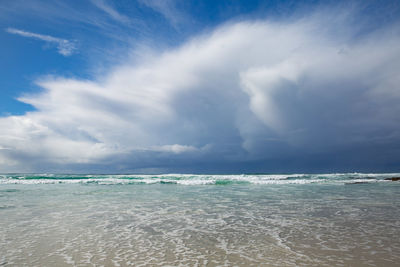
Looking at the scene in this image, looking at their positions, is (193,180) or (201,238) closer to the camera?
(201,238)

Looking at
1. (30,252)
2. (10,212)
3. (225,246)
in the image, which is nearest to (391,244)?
(225,246)

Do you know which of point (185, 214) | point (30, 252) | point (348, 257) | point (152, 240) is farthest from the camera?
point (185, 214)

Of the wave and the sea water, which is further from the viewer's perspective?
the wave

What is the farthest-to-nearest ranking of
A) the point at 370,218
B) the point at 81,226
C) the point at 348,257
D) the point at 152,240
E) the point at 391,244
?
1. the point at 370,218
2. the point at 81,226
3. the point at 152,240
4. the point at 391,244
5. the point at 348,257

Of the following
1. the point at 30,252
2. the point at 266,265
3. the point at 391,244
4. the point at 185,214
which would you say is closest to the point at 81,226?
the point at 30,252

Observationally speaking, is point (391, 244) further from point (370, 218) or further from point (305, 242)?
point (370, 218)

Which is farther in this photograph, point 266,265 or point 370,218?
point 370,218

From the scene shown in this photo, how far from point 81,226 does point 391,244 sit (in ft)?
24.9

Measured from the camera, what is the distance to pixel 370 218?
8.27 m

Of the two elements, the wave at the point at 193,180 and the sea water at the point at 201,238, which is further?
the wave at the point at 193,180

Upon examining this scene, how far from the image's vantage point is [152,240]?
19.4 feet

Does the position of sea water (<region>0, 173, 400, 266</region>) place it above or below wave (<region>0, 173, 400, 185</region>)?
below

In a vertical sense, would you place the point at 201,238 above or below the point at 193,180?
below

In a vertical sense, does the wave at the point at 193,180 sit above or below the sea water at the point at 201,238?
above
